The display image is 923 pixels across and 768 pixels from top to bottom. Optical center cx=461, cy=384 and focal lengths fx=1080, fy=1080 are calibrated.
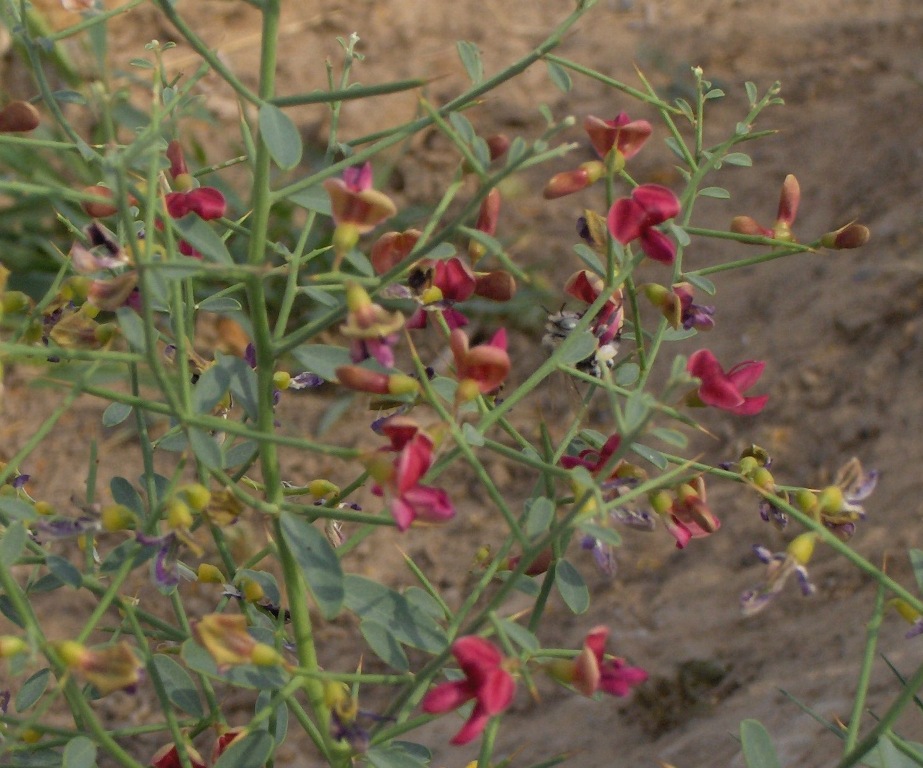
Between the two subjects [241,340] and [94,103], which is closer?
[94,103]

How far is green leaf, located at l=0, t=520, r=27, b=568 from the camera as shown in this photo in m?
0.79

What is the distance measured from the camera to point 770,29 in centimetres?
358

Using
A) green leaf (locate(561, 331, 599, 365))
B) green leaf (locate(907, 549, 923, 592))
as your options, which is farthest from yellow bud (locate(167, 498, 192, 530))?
green leaf (locate(907, 549, 923, 592))

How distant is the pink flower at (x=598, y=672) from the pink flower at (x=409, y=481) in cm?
13

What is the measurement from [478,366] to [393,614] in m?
0.21

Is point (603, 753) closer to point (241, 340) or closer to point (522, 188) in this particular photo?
point (241, 340)

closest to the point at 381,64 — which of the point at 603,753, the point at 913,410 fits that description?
the point at 913,410

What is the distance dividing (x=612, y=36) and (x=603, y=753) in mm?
2737

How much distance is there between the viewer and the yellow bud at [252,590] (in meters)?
0.99

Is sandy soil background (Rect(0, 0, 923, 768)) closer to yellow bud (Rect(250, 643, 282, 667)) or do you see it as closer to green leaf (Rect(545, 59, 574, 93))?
green leaf (Rect(545, 59, 574, 93))

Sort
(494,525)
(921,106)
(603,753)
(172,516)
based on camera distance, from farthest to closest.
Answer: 1. (921,106)
2. (494,525)
3. (603,753)
4. (172,516)

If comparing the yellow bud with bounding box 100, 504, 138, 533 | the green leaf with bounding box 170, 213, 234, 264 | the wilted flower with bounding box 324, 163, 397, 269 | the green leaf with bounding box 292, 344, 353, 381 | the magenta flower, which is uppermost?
the wilted flower with bounding box 324, 163, 397, 269

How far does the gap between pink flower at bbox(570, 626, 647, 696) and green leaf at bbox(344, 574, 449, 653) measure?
5.0 inches

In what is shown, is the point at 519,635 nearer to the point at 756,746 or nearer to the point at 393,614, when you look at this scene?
the point at 393,614
